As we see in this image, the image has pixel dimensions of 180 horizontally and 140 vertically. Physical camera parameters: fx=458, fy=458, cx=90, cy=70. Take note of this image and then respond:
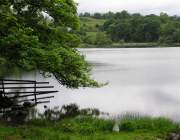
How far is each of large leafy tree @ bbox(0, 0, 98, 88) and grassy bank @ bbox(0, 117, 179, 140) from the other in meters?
3.42

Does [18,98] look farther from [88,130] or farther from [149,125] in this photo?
[149,125]

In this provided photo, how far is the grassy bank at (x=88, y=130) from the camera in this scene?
23328 mm

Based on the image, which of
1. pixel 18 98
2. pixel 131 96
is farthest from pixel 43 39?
pixel 131 96

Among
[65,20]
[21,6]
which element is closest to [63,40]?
[65,20]

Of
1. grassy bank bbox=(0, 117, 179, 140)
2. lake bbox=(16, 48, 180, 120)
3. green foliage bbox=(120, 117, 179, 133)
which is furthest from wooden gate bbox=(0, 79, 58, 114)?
green foliage bbox=(120, 117, 179, 133)

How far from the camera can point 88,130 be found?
85.8 feet

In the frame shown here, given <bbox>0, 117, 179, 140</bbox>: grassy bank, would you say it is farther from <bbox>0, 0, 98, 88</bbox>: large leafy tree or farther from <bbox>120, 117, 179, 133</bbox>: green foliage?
<bbox>0, 0, 98, 88</bbox>: large leafy tree

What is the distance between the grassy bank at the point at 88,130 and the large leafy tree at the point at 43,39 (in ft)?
11.2

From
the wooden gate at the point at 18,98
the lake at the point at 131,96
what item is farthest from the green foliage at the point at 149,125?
the wooden gate at the point at 18,98

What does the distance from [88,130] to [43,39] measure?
25.5ft

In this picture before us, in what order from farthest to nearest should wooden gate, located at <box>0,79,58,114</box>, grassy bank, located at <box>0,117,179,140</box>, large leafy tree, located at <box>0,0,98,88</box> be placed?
1. wooden gate, located at <box>0,79,58,114</box>
2. large leafy tree, located at <box>0,0,98,88</box>
3. grassy bank, located at <box>0,117,179,140</box>

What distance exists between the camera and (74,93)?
50531 mm

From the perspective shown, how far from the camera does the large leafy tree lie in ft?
87.8

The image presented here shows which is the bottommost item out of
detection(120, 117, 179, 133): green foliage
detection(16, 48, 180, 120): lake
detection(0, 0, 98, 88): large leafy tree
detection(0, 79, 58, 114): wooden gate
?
detection(16, 48, 180, 120): lake
